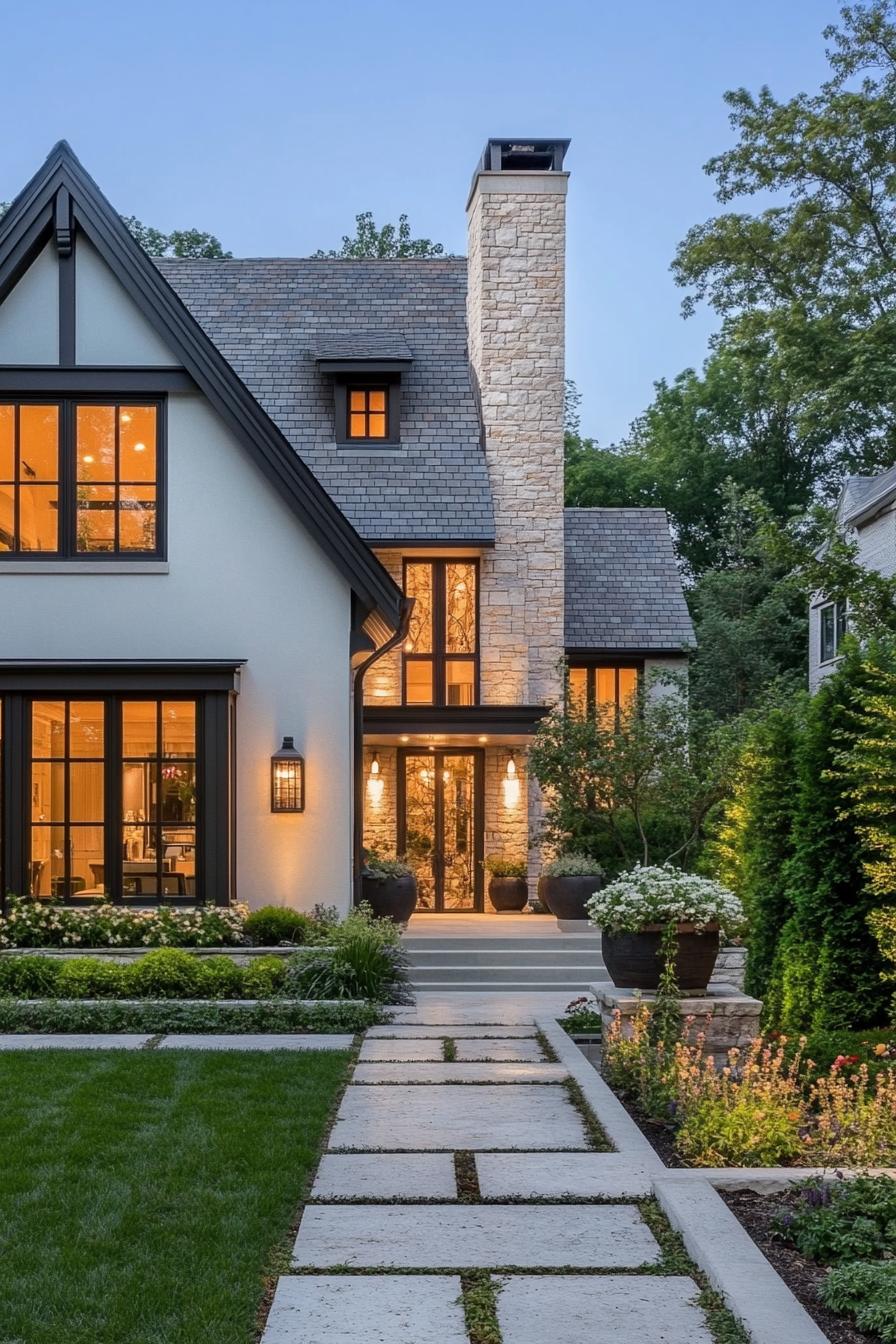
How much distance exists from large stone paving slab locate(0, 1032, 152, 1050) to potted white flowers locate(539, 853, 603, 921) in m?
7.50

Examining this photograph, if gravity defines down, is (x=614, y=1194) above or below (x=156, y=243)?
below

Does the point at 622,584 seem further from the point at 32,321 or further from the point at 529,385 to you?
the point at 32,321

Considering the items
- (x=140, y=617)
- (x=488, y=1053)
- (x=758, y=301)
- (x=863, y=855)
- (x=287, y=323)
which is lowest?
(x=488, y=1053)

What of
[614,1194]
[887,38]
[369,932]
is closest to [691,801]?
[369,932]

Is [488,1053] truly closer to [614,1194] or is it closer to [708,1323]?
[614,1194]

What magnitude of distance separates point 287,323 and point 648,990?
13927 millimetres

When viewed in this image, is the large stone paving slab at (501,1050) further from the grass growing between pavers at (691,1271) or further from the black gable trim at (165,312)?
the black gable trim at (165,312)

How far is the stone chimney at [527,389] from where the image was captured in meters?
17.8

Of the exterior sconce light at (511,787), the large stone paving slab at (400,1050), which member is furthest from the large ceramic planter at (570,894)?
the large stone paving slab at (400,1050)

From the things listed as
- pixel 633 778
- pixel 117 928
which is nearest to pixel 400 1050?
pixel 117 928

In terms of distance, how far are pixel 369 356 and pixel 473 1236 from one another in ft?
48.2

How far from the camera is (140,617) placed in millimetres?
12836

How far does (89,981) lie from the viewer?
10.2 meters

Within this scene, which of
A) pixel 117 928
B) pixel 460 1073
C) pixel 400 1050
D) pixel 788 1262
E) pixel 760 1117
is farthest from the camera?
pixel 117 928
